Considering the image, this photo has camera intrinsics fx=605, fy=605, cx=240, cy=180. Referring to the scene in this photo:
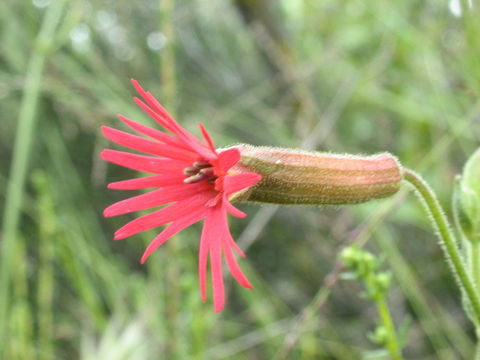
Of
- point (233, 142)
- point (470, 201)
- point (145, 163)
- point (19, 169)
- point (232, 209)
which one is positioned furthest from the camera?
point (233, 142)

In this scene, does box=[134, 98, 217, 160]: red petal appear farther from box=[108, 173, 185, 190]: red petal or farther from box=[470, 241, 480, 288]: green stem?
box=[470, 241, 480, 288]: green stem

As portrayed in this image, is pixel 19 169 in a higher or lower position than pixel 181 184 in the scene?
higher

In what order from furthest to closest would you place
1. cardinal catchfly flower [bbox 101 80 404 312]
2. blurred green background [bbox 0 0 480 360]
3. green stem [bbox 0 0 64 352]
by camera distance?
blurred green background [bbox 0 0 480 360], green stem [bbox 0 0 64 352], cardinal catchfly flower [bbox 101 80 404 312]

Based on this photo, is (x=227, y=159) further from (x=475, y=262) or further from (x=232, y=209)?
(x=475, y=262)

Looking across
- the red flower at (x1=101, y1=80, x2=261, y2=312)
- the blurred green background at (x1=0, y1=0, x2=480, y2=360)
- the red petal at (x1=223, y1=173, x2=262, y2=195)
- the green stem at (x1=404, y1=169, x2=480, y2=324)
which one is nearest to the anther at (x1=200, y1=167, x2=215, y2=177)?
the red flower at (x1=101, y1=80, x2=261, y2=312)

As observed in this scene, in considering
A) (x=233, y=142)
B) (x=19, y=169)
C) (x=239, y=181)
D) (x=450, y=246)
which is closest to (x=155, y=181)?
(x=239, y=181)

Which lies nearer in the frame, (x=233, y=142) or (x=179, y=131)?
(x=179, y=131)

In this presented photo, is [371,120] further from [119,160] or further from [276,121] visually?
[119,160]

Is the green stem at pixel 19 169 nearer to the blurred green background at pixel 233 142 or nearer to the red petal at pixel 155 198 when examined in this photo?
the blurred green background at pixel 233 142
